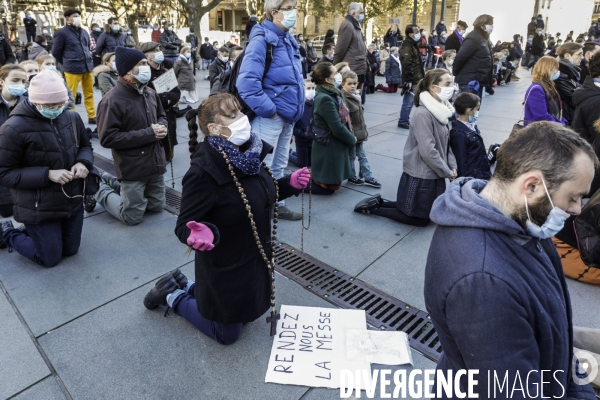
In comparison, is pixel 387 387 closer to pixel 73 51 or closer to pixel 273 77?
pixel 273 77

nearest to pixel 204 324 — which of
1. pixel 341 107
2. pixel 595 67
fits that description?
pixel 341 107

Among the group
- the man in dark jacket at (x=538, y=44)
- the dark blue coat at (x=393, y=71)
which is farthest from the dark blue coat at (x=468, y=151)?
the man in dark jacket at (x=538, y=44)

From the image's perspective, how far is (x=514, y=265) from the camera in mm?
1441

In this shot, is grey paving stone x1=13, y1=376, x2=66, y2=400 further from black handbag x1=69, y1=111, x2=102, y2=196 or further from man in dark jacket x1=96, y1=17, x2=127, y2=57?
man in dark jacket x1=96, y1=17, x2=127, y2=57

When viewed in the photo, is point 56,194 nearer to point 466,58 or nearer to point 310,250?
point 310,250

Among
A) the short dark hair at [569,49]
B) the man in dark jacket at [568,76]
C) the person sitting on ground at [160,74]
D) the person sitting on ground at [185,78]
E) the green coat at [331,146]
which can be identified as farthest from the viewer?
the person sitting on ground at [185,78]

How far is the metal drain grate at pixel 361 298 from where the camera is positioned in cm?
302

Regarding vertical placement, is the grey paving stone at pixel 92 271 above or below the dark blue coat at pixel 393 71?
below

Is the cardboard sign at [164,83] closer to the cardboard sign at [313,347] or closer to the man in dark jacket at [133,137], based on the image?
the man in dark jacket at [133,137]

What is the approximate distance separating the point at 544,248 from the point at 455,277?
17.5 inches

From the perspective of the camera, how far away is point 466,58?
7.36 metres

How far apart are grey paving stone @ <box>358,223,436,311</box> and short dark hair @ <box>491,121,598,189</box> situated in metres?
2.01

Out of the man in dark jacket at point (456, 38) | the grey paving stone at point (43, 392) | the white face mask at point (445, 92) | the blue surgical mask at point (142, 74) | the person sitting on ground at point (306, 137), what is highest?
the man in dark jacket at point (456, 38)

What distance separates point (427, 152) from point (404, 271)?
3.88ft
